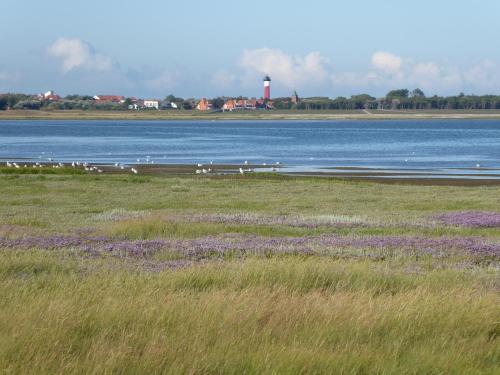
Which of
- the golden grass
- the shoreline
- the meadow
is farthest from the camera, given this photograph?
the shoreline

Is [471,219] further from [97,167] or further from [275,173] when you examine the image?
[97,167]

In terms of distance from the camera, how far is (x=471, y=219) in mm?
24266

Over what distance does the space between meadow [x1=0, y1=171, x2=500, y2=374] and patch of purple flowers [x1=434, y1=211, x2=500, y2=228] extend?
37 centimetres

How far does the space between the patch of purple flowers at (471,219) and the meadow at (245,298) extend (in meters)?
0.37

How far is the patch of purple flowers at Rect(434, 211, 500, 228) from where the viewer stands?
23406 millimetres

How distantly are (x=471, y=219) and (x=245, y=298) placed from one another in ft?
49.7

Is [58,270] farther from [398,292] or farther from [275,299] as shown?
[398,292]

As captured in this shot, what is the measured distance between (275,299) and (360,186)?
31791 millimetres

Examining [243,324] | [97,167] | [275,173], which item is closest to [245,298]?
[243,324]

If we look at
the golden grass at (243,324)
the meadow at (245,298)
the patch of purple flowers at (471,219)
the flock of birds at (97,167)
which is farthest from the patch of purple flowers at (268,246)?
the flock of birds at (97,167)

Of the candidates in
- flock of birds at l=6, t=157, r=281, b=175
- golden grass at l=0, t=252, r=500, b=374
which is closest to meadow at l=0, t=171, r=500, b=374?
golden grass at l=0, t=252, r=500, b=374

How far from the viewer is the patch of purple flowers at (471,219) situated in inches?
922

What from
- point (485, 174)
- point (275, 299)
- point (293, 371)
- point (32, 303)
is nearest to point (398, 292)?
point (275, 299)

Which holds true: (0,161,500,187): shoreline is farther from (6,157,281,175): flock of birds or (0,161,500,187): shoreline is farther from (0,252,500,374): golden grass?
(0,252,500,374): golden grass
